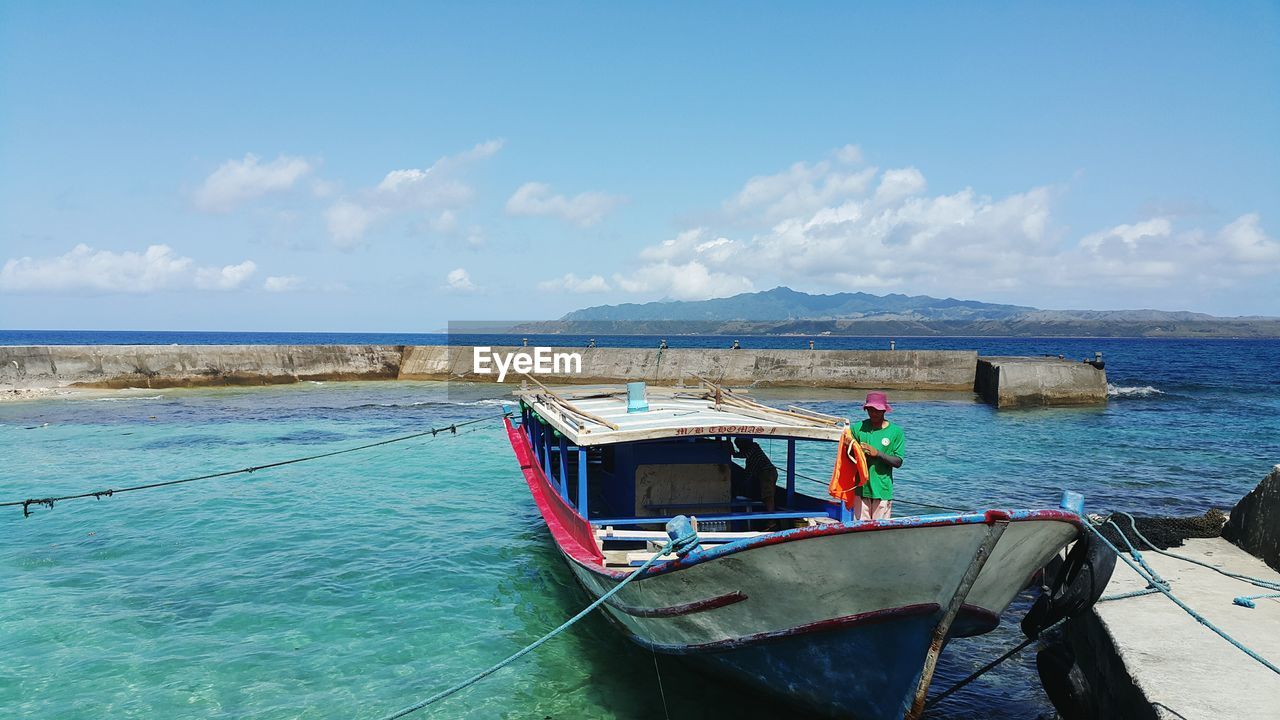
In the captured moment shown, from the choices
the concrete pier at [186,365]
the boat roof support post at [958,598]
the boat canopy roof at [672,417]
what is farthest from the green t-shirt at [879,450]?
the concrete pier at [186,365]

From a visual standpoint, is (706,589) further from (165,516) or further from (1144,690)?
(165,516)

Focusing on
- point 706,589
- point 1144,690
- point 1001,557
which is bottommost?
point 1144,690

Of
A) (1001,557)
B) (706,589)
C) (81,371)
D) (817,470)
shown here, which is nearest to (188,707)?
(706,589)

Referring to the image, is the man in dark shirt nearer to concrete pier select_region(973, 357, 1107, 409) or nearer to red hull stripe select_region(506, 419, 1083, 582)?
red hull stripe select_region(506, 419, 1083, 582)

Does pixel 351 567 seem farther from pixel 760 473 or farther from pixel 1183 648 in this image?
pixel 1183 648

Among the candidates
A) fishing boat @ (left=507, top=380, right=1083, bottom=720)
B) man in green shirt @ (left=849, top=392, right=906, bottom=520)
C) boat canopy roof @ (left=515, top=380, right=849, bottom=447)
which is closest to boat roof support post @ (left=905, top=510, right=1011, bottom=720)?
fishing boat @ (left=507, top=380, right=1083, bottom=720)

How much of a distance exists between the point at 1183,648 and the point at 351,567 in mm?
9700

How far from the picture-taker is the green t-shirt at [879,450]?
21.0 ft

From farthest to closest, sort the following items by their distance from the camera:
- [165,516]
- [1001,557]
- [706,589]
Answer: [165,516] → [706,589] → [1001,557]

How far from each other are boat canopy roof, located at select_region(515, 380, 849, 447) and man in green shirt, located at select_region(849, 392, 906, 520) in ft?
1.63

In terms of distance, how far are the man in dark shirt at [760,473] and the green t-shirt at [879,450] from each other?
72.6 inches

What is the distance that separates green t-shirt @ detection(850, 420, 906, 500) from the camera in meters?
6.40

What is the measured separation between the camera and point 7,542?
12.0 metres

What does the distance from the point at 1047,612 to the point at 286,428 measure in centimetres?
2317
